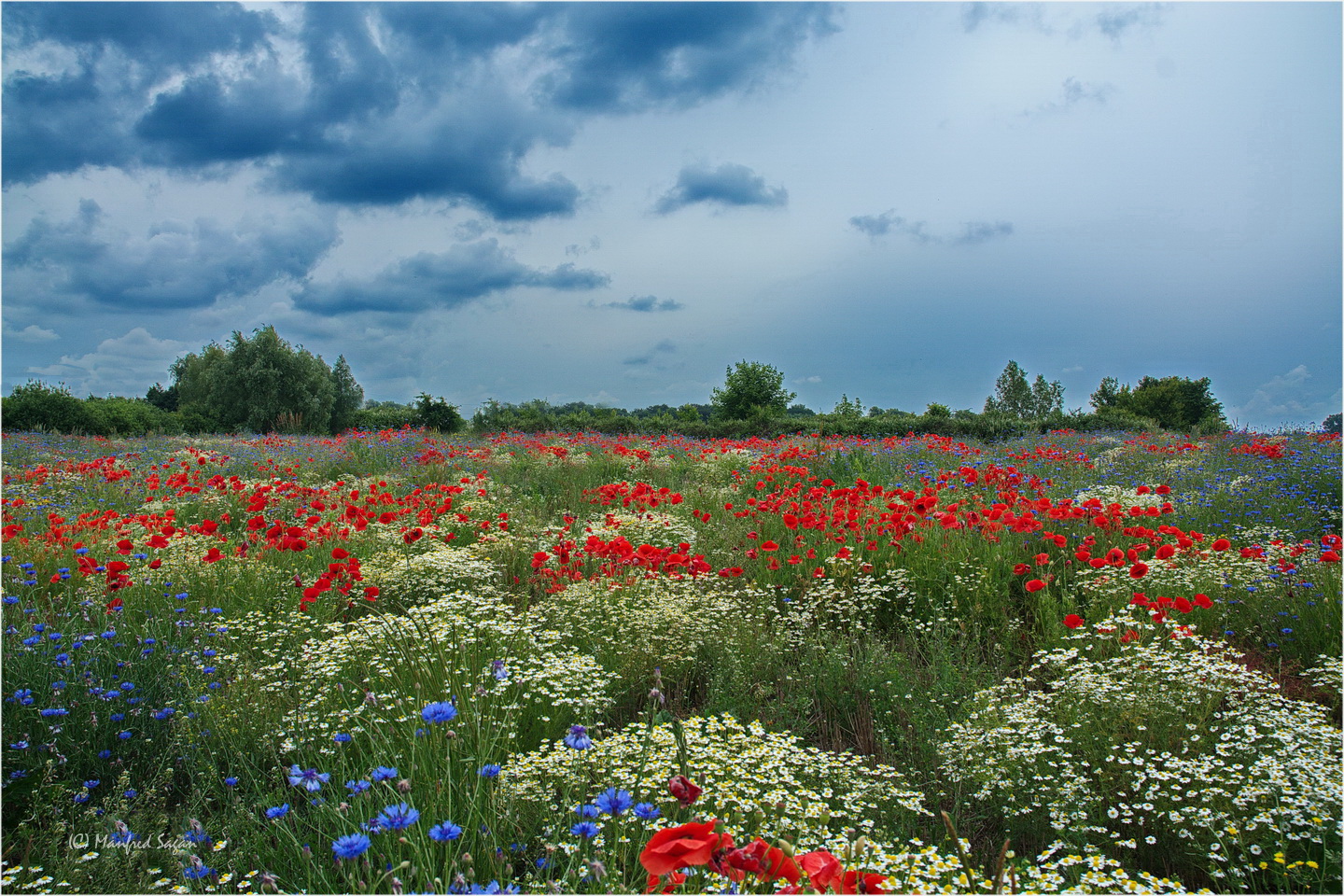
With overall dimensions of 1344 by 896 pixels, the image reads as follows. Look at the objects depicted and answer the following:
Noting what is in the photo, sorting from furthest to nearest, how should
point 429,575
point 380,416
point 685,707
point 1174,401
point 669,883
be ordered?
point 1174,401 → point 380,416 → point 429,575 → point 685,707 → point 669,883

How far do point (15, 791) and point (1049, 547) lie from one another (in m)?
5.94

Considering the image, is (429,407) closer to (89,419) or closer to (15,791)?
(89,419)

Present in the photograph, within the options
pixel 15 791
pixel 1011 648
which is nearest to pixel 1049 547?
pixel 1011 648

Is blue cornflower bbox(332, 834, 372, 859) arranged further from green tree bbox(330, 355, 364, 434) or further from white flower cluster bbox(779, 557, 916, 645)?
green tree bbox(330, 355, 364, 434)

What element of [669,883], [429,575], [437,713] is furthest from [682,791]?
[429,575]

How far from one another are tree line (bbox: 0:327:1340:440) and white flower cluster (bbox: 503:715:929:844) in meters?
13.9

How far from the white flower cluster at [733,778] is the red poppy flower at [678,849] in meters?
1.19

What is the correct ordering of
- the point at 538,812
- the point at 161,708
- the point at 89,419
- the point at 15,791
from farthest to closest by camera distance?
1. the point at 89,419
2. the point at 161,708
3. the point at 15,791
4. the point at 538,812

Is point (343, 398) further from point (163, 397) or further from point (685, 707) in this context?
point (685, 707)

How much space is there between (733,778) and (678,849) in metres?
1.62

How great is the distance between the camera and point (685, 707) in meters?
3.51

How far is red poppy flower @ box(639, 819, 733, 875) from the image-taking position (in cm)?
92

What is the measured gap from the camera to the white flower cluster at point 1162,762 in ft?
7.67

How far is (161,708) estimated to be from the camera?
3111 millimetres
